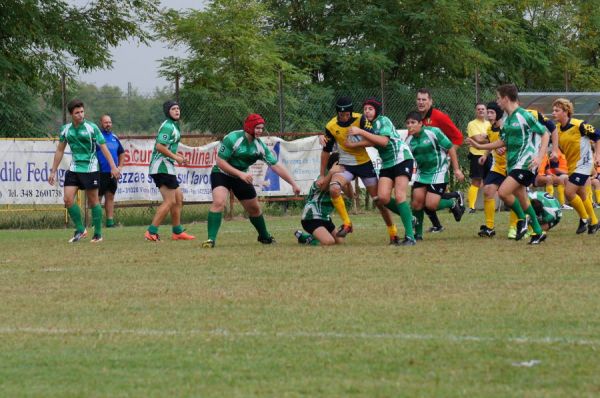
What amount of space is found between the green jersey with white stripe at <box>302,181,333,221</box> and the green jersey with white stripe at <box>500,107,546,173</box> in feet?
7.72

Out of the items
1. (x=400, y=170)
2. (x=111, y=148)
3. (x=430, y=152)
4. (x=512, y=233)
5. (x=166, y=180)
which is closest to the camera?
(x=400, y=170)

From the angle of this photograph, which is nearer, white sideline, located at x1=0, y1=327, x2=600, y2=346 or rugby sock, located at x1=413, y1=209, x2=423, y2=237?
white sideline, located at x1=0, y1=327, x2=600, y2=346

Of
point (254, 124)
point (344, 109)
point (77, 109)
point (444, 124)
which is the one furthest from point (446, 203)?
point (77, 109)

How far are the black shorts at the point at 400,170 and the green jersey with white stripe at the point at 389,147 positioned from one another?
4 centimetres

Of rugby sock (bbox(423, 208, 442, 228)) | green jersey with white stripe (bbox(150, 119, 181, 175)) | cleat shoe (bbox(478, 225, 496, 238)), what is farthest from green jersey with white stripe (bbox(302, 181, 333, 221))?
green jersey with white stripe (bbox(150, 119, 181, 175))

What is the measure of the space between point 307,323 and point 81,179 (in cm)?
912

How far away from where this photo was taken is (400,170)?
48.6ft

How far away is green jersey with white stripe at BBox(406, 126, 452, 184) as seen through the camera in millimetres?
15750

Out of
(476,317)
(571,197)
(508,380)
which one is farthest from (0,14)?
(508,380)

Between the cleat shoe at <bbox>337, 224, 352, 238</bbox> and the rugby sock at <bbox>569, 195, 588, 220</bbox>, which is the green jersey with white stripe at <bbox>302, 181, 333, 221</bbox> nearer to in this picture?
the cleat shoe at <bbox>337, 224, 352, 238</bbox>

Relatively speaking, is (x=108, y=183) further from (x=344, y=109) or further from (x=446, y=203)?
(x=344, y=109)

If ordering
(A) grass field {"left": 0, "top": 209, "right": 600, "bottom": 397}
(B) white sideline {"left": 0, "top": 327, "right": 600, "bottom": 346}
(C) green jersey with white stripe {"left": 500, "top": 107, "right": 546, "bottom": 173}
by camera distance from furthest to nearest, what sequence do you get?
(C) green jersey with white stripe {"left": 500, "top": 107, "right": 546, "bottom": 173} → (B) white sideline {"left": 0, "top": 327, "right": 600, "bottom": 346} → (A) grass field {"left": 0, "top": 209, "right": 600, "bottom": 397}

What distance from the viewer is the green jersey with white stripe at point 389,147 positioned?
1465cm

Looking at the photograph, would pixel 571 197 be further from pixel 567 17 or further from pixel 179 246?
pixel 567 17
